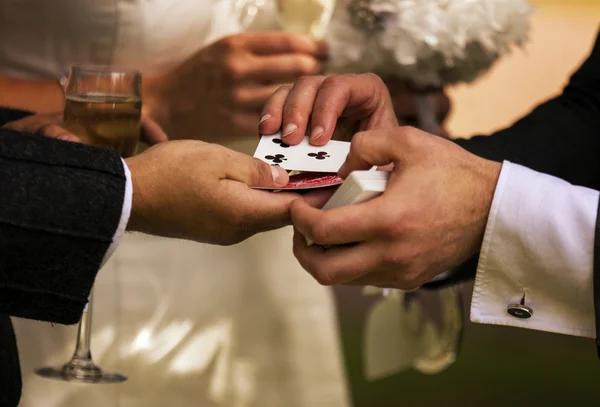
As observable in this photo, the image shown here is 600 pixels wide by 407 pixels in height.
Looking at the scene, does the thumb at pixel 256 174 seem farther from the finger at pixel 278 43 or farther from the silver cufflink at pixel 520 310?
the finger at pixel 278 43

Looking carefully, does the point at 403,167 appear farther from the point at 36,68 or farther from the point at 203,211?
the point at 36,68

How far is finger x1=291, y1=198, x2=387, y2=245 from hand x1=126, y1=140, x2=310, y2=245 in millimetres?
53

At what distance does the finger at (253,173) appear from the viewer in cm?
103

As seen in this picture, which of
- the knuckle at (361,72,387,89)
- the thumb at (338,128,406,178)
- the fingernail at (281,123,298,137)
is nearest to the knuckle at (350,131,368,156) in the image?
the thumb at (338,128,406,178)

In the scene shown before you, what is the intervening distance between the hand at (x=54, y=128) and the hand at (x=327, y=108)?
0.26m

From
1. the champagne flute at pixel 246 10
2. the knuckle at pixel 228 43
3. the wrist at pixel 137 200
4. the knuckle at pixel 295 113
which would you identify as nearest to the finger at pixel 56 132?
the wrist at pixel 137 200

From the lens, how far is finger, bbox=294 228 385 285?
1.01m

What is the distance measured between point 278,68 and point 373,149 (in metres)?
0.56

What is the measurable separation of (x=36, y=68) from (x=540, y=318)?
96 cm

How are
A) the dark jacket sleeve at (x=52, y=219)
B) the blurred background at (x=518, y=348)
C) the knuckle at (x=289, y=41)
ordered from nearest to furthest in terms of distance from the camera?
the dark jacket sleeve at (x=52, y=219) → the knuckle at (x=289, y=41) → the blurred background at (x=518, y=348)

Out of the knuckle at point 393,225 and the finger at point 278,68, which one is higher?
the finger at point 278,68

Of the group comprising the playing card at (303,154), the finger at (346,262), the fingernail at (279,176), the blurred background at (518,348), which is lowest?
the blurred background at (518,348)

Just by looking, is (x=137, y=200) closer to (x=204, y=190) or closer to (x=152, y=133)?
(x=204, y=190)

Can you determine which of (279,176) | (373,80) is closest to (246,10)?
(373,80)
